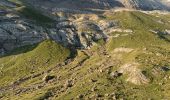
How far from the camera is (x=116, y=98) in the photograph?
189250 mm

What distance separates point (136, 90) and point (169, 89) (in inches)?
643

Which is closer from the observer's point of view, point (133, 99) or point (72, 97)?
point (133, 99)

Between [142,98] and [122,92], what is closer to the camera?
[142,98]

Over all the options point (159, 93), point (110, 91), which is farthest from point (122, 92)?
point (159, 93)

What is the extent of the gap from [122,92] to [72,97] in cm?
2519

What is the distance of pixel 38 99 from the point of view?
19788 centimetres

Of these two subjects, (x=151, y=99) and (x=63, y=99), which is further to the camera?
(x=63, y=99)

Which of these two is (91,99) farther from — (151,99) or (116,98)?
(151,99)

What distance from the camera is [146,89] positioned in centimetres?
19962

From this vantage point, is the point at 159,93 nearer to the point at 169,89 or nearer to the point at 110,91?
the point at 169,89

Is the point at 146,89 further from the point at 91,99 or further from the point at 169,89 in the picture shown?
the point at 91,99

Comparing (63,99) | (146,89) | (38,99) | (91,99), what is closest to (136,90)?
(146,89)

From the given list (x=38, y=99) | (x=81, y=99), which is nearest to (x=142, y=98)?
(x=81, y=99)

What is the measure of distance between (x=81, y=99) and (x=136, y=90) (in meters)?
28.5
